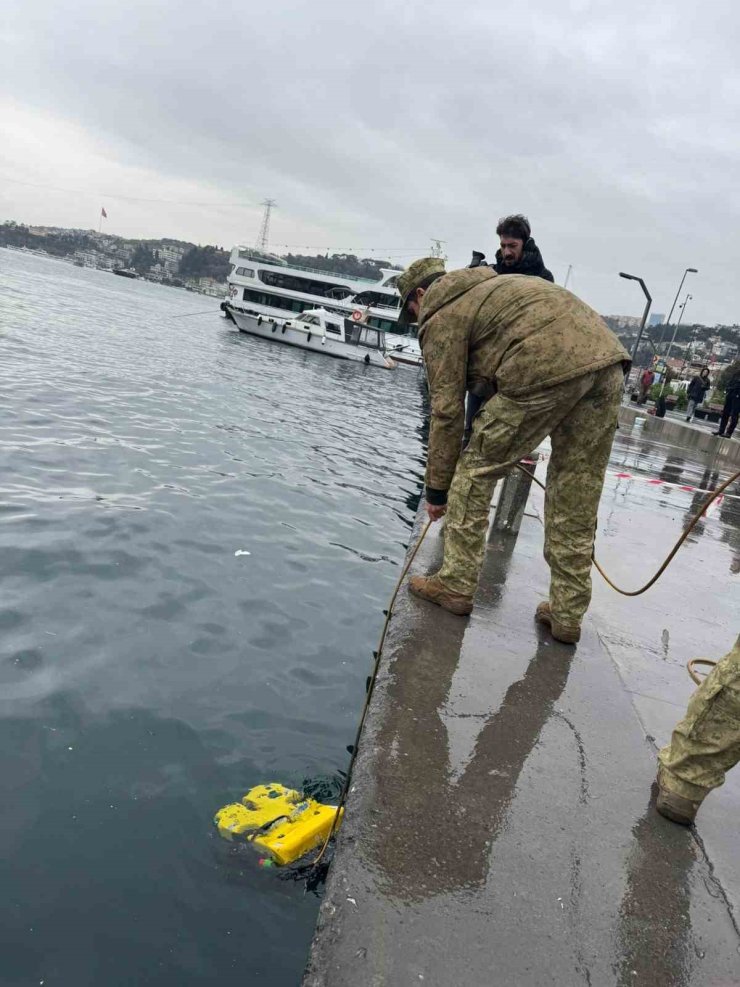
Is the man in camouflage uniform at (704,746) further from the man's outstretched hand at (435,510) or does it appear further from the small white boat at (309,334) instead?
the small white boat at (309,334)

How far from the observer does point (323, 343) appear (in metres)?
42.4

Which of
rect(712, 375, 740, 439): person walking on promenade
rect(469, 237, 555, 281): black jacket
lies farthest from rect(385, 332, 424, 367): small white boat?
rect(469, 237, 555, 281): black jacket

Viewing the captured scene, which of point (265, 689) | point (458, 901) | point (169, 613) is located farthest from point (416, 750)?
point (169, 613)

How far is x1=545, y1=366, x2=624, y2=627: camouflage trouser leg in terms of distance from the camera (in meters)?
3.38

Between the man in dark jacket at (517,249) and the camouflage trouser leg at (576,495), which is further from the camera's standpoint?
the man in dark jacket at (517,249)

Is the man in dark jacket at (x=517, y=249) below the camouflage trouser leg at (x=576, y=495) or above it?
above

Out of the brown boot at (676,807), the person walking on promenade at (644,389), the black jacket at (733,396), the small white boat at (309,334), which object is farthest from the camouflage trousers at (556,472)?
the small white boat at (309,334)

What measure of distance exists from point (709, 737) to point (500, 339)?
1.88 meters

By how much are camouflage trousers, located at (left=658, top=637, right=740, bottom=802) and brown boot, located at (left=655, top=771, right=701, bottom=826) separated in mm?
18

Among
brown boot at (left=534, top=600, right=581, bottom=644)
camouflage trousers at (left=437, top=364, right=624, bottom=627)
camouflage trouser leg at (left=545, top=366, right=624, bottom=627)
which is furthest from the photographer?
brown boot at (left=534, top=600, right=581, bottom=644)

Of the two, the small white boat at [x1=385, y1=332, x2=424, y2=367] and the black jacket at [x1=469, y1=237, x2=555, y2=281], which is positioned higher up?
the black jacket at [x1=469, y1=237, x2=555, y2=281]

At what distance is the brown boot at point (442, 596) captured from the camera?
11.8 feet

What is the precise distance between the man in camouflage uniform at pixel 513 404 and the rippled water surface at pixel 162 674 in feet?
3.67

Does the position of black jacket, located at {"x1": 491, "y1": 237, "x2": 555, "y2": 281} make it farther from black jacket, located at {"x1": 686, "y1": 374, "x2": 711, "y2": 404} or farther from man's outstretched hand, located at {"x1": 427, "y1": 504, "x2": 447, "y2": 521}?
black jacket, located at {"x1": 686, "y1": 374, "x2": 711, "y2": 404}
